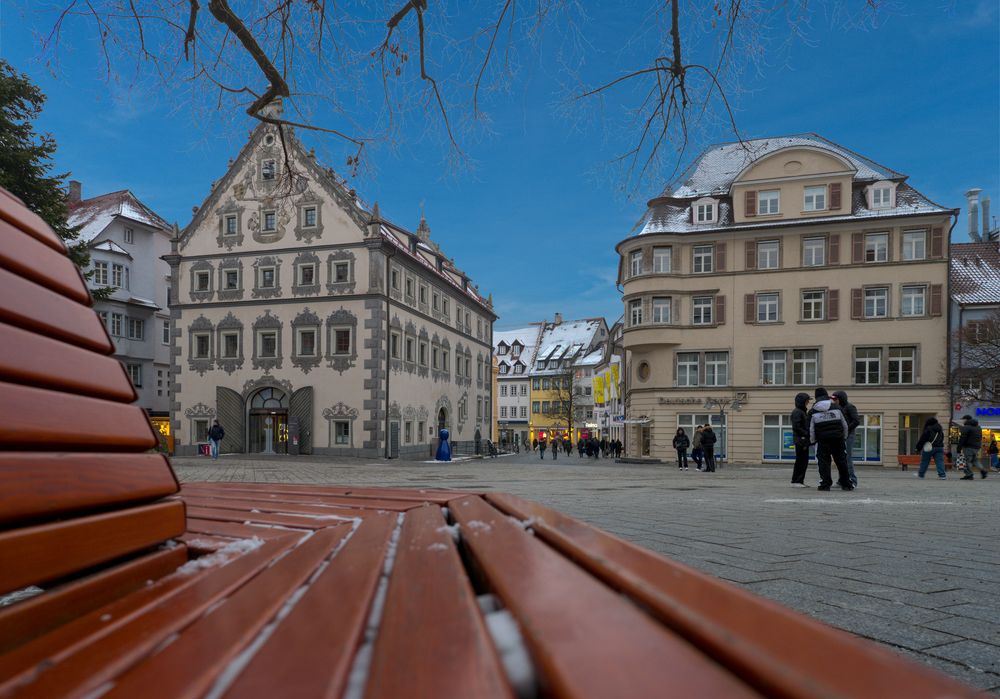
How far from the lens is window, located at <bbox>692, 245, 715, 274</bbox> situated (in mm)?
30061

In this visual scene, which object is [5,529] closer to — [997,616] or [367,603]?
[367,603]

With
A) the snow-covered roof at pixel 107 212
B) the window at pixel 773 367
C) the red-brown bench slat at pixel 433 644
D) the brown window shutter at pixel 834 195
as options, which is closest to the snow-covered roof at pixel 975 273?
the brown window shutter at pixel 834 195

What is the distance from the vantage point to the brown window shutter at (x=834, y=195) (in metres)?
28.9

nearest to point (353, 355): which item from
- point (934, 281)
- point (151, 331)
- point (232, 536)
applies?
point (151, 331)

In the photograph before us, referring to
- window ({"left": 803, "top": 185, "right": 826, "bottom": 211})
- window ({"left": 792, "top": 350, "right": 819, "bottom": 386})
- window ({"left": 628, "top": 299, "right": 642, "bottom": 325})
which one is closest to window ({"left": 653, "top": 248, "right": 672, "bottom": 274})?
window ({"left": 628, "top": 299, "right": 642, "bottom": 325})

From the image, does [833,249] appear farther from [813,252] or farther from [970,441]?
[970,441]

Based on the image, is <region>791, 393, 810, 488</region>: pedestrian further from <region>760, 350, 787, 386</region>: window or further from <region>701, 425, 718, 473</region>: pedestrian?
<region>760, 350, 787, 386</region>: window

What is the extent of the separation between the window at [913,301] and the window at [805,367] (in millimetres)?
3774

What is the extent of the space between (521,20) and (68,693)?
4145 millimetres

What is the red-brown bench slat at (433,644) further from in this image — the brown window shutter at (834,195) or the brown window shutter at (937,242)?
the brown window shutter at (937,242)

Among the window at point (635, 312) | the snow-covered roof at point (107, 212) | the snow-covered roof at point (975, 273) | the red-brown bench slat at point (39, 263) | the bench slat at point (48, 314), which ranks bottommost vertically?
the bench slat at point (48, 314)

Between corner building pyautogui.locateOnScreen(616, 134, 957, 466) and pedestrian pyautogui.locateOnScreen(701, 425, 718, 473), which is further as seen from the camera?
corner building pyautogui.locateOnScreen(616, 134, 957, 466)

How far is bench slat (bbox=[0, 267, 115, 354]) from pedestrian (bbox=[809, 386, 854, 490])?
938 centimetres

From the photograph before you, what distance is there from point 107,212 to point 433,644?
4178cm
